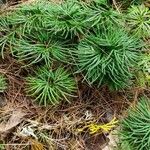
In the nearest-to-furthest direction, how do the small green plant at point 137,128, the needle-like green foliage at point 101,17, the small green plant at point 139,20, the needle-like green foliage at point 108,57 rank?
the small green plant at point 137,128, the needle-like green foliage at point 108,57, the needle-like green foliage at point 101,17, the small green plant at point 139,20

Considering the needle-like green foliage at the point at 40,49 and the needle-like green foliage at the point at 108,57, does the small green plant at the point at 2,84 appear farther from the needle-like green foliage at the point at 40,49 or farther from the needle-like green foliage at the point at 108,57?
the needle-like green foliage at the point at 108,57

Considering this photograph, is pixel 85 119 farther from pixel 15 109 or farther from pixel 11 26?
pixel 11 26

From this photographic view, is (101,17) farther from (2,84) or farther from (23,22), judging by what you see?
(2,84)

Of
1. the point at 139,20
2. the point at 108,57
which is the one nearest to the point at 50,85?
the point at 108,57

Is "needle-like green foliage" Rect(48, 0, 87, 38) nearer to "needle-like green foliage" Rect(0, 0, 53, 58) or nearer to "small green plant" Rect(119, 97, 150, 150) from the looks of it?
"needle-like green foliage" Rect(0, 0, 53, 58)

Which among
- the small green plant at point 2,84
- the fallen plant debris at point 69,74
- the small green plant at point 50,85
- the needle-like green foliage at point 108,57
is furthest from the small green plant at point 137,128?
the small green plant at point 2,84

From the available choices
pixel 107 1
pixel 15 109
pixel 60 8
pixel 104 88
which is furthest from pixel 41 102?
pixel 107 1
